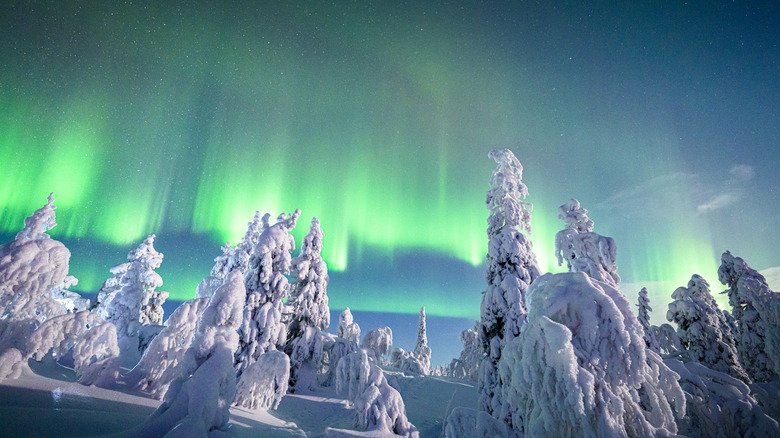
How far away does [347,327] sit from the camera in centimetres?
3862

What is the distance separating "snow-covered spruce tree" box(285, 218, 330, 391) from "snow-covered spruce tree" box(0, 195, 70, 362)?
13341mm

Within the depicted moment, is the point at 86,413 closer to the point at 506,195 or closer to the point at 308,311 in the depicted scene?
the point at 308,311

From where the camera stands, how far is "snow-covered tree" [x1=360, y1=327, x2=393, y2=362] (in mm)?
37312

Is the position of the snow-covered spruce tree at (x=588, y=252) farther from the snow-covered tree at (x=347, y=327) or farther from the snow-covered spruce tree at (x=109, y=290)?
the snow-covered spruce tree at (x=109, y=290)

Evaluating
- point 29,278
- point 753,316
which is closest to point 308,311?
point 29,278

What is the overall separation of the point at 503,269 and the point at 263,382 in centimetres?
1256

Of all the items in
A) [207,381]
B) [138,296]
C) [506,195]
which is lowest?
[207,381]

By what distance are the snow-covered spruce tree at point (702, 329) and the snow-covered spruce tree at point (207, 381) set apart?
87.7 feet

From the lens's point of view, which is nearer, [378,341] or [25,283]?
[25,283]

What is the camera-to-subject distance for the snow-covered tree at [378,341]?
3731 centimetres

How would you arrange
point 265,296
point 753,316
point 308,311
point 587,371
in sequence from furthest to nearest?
point 308,311 → point 265,296 → point 753,316 → point 587,371

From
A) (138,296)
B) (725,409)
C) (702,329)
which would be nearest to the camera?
(725,409)

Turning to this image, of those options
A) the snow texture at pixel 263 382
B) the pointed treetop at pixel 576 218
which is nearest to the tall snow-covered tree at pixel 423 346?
the snow texture at pixel 263 382

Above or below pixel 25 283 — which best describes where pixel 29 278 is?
above
